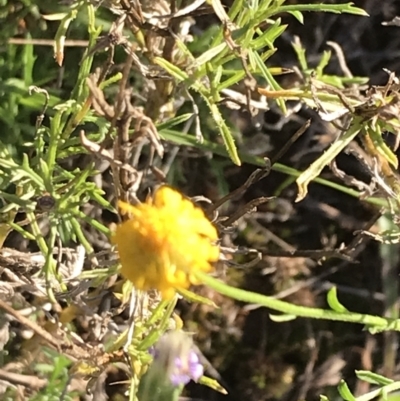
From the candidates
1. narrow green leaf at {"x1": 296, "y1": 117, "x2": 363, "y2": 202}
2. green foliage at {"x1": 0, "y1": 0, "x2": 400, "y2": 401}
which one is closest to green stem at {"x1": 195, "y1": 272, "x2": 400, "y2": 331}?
green foliage at {"x1": 0, "y1": 0, "x2": 400, "y2": 401}

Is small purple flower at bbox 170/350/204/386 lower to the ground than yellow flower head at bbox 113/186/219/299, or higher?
lower

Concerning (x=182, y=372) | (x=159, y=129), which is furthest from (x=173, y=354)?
(x=159, y=129)

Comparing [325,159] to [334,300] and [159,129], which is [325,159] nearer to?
[334,300]

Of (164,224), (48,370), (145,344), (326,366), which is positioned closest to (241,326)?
(326,366)

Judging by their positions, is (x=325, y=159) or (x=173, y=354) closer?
(x=173, y=354)

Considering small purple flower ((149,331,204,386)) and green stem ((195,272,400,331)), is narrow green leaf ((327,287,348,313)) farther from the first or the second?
small purple flower ((149,331,204,386))

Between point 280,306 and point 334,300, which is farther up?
point 280,306

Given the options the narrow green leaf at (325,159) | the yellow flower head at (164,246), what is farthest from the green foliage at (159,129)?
the yellow flower head at (164,246)

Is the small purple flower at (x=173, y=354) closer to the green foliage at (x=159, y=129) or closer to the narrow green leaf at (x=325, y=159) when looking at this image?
the green foliage at (x=159, y=129)

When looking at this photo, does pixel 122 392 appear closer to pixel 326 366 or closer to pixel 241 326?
pixel 241 326

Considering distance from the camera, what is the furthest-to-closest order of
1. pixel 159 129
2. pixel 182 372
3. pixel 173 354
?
pixel 159 129 → pixel 182 372 → pixel 173 354
